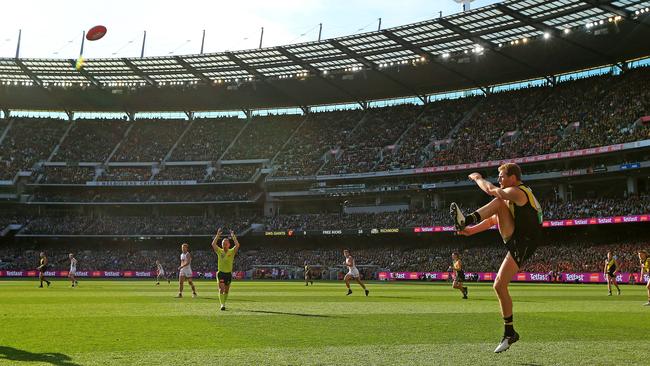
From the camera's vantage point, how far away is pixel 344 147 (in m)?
76.3

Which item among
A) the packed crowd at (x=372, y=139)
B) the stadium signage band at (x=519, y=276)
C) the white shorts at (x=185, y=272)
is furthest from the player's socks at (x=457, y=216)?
the packed crowd at (x=372, y=139)

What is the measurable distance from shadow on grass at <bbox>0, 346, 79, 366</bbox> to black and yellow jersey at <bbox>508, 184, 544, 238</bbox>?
6.59 metres

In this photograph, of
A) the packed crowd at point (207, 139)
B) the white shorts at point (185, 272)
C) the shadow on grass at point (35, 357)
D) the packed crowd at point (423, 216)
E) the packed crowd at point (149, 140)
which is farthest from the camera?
the packed crowd at point (149, 140)

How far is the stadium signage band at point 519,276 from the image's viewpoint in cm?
4583

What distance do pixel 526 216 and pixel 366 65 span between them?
61.9m

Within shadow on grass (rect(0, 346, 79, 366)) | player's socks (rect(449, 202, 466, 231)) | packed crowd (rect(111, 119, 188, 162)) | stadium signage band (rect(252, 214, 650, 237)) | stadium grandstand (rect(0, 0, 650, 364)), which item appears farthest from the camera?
packed crowd (rect(111, 119, 188, 162))

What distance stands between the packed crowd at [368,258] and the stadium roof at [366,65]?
789 inches

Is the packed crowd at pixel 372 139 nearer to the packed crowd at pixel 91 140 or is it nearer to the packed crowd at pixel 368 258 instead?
the packed crowd at pixel 368 258

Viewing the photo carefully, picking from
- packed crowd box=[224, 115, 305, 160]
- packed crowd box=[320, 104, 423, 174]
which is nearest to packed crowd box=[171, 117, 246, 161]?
packed crowd box=[224, 115, 305, 160]

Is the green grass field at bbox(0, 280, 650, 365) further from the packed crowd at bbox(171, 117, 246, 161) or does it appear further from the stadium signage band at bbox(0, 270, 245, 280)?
the packed crowd at bbox(171, 117, 246, 161)

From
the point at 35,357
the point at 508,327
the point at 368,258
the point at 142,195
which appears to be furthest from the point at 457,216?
the point at 142,195

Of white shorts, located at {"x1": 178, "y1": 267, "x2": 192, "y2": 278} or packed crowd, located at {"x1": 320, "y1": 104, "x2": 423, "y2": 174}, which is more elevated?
packed crowd, located at {"x1": 320, "y1": 104, "x2": 423, "y2": 174}

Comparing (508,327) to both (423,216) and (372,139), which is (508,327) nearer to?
(423,216)

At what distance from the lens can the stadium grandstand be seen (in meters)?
55.2
